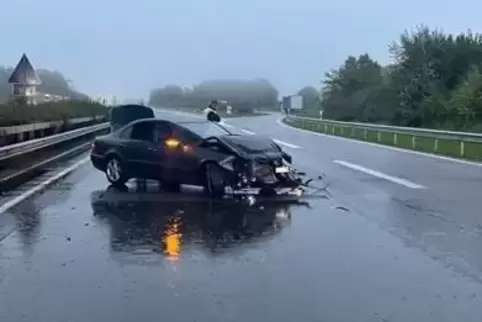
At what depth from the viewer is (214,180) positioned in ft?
54.6

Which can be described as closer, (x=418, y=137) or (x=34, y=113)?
(x=34, y=113)

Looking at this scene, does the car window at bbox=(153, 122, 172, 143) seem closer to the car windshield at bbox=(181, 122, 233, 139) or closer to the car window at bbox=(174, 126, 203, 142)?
the car window at bbox=(174, 126, 203, 142)

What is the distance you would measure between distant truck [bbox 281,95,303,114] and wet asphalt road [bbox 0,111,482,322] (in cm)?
8046

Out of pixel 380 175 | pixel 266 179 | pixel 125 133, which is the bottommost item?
pixel 380 175

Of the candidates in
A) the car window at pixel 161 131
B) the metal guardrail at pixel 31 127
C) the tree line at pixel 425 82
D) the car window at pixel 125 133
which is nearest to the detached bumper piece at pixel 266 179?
the car window at pixel 161 131

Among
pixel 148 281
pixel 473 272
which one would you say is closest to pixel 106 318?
pixel 148 281

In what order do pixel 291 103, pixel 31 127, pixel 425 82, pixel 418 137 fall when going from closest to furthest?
pixel 31 127, pixel 418 137, pixel 425 82, pixel 291 103

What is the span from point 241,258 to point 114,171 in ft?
31.7

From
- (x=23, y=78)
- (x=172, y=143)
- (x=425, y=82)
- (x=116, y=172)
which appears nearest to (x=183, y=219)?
(x=172, y=143)

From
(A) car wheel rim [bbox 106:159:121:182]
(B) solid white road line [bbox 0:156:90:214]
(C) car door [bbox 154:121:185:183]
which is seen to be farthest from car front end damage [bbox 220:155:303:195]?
(B) solid white road line [bbox 0:156:90:214]

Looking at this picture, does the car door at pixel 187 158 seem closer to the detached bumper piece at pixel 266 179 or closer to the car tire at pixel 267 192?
the detached bumper piece at pixel 266 179

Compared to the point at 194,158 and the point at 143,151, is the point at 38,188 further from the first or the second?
the point at 194,158

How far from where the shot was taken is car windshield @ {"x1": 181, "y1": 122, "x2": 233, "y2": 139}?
59.2ft

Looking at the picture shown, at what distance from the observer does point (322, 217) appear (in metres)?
13.5
